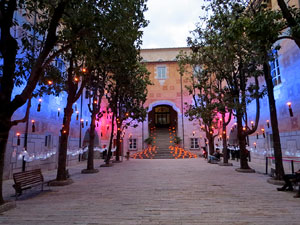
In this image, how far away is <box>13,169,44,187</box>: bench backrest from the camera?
21.6 feet

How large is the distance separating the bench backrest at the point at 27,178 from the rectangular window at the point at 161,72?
22989 millimetres

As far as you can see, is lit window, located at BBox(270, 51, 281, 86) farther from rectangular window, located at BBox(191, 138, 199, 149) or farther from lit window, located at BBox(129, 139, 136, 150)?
lit window, located at BBox(129, 139, 136, 150)

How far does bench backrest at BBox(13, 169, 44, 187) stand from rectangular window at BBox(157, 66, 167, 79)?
75.4ft

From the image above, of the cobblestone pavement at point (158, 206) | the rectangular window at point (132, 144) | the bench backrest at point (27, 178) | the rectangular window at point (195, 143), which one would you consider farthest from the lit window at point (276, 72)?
the rectangular window at point (132, 144)

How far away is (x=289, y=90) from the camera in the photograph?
40.4ft

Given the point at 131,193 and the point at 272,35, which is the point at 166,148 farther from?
the point at 272,35

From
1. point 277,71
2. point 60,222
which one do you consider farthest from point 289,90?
point 60,222

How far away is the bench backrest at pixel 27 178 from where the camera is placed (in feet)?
21.6

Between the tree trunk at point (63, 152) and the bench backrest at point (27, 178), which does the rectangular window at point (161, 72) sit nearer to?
the tree trunk at point (63, 152)

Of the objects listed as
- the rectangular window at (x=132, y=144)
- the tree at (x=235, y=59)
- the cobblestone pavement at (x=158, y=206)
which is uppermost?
the tree at (x=235, y=59)

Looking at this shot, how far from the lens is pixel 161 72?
1139 inches

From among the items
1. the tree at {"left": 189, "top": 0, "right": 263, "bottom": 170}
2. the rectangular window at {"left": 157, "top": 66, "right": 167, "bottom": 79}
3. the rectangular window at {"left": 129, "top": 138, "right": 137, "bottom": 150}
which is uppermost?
the rectangular window at {"left": 157, "top": 66, "right": 167, "bottom": 79}

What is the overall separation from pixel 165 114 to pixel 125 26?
3125 centimetres

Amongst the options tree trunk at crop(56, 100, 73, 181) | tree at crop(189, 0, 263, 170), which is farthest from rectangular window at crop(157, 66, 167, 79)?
tree trunk at crop(56, 100, 73, 181)
